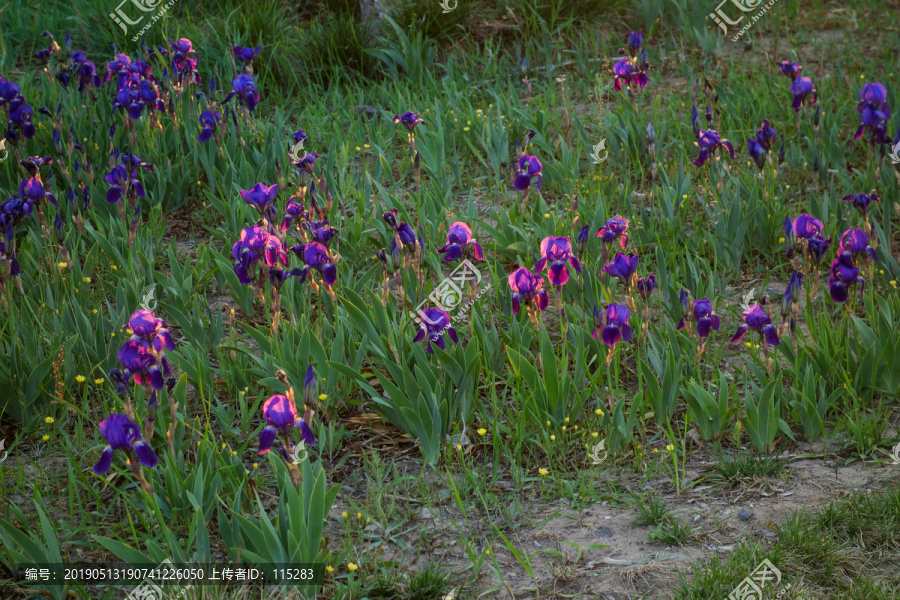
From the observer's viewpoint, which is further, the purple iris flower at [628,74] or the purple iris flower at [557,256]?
the purple iris flower at [628,74]

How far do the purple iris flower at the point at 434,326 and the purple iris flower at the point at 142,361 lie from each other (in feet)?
2.58

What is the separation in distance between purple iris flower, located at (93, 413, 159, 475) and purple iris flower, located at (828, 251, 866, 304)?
2.14 metres

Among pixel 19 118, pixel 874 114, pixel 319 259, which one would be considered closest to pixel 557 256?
pixel 319 259

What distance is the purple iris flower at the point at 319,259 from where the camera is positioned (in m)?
2.66

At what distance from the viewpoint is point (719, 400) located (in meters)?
2.35

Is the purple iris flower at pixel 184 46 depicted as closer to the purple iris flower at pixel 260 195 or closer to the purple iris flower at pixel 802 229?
the purple iris flower at pixel 260 195

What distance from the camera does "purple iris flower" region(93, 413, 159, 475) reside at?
1.78 m

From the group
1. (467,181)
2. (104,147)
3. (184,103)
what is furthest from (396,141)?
(104,147)

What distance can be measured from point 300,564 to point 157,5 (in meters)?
4.96

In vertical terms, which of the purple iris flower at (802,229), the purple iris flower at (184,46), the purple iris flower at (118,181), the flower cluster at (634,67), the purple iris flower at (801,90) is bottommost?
the purple iris flower at (802,229)

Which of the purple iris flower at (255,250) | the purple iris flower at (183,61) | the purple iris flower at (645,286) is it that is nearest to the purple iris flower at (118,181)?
the purple iris flower at (255,250)

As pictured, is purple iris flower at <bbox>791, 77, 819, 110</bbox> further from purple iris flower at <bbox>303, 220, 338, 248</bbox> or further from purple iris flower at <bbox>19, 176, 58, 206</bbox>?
purple iris flower at <bbox>19, 176, 58, 206</bbox>

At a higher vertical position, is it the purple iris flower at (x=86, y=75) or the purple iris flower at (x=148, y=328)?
the purple iris flower at (x=86, y=75)

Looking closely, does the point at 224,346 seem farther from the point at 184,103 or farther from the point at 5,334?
the point at 184,103
